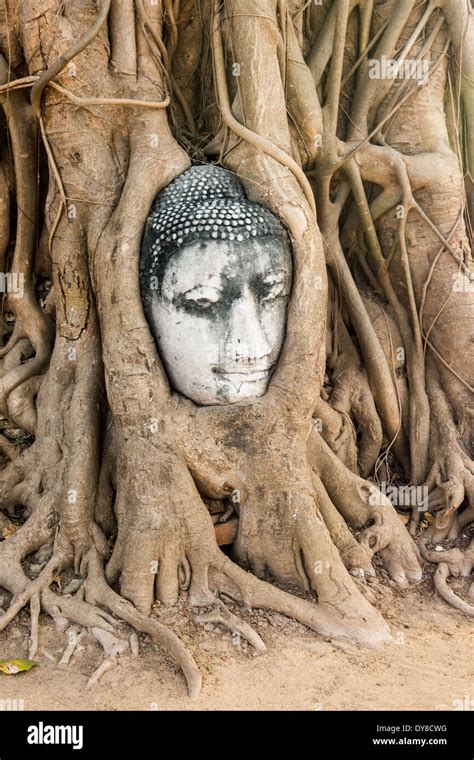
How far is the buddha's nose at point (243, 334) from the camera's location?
3172mm

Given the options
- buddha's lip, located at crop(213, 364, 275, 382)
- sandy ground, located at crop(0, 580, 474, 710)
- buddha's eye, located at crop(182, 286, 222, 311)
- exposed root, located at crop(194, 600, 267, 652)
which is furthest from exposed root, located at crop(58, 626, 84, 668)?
buddha's eye, located at crop(182, 286, 222, 311)

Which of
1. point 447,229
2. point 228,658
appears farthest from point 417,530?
point 447,229

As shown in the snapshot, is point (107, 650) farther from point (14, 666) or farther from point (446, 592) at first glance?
point (446, 592)

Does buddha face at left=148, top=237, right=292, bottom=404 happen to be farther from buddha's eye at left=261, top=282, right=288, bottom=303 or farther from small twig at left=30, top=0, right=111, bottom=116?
small twig at left=30, top=0, right=111, bottom=116

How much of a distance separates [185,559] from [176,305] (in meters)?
1.12

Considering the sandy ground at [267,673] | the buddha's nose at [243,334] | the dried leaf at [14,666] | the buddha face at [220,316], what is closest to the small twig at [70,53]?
the buddha face at [220,316]

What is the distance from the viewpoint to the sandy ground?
2.64 metres

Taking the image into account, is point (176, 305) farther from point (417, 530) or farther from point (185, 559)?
point (417, 530)

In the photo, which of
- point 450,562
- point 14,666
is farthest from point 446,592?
point 14,666

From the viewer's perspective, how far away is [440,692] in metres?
2.74

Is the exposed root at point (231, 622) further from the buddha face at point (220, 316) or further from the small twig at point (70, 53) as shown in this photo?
the small twig at point (70, 53)

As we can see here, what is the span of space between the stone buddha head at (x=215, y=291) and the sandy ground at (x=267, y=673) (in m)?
1.02

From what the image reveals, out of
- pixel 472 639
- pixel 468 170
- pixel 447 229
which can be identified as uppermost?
pixel 468 170

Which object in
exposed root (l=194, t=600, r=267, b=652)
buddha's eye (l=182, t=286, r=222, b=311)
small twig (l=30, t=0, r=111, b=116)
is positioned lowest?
exposed root (l=194, t=600, r=267, b=652)
